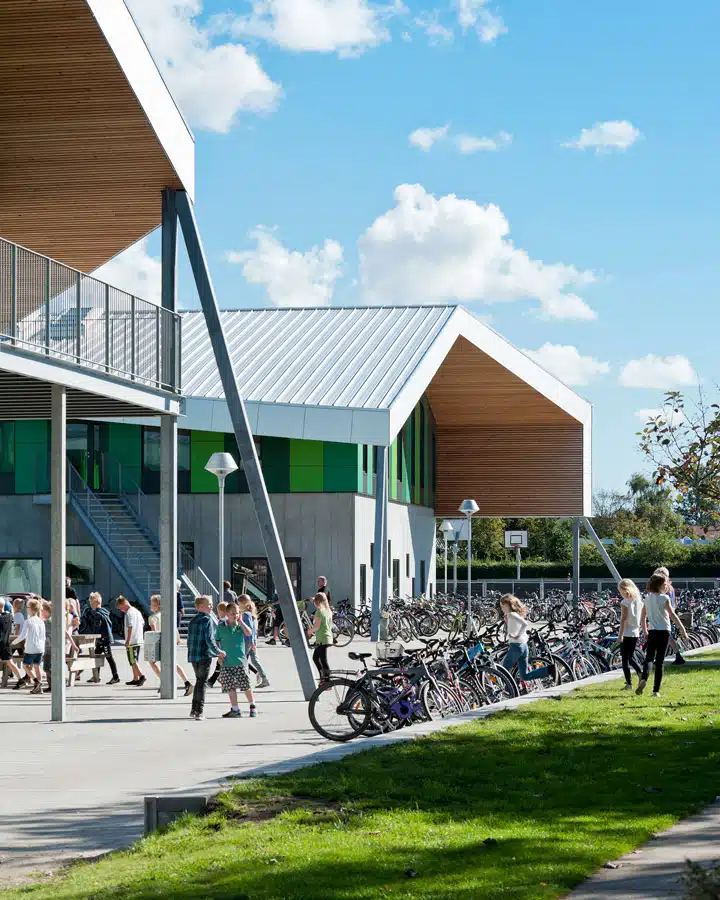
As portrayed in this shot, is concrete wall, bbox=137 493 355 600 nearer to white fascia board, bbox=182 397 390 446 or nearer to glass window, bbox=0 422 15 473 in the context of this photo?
glass window, bbox=0 422 15 473

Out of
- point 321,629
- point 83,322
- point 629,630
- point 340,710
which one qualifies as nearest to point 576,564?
point 321,629

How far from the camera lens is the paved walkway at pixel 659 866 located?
21.0 feet

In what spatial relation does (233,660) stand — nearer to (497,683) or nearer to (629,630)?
(497,683)

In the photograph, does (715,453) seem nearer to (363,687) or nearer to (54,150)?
(363,687)

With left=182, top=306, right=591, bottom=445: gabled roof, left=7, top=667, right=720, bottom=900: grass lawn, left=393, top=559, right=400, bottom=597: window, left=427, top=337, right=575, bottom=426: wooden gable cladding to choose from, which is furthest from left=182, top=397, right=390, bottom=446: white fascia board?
left=7, top=667, right=720, bottom=900: grass lawn

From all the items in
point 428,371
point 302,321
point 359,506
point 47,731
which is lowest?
point 47,731

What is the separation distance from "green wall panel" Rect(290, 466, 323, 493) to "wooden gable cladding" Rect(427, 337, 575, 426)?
6440 mm

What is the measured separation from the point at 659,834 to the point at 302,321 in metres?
38.5

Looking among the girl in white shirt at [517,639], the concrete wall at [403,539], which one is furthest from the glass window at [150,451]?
the girl in white shirt at [517,639]

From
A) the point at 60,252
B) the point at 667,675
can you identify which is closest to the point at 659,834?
the point at 667,675

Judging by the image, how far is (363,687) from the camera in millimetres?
13711

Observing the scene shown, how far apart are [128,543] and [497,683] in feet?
73.3

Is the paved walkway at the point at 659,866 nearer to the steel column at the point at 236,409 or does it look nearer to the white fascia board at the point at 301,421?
the steel column at the point at 236,409

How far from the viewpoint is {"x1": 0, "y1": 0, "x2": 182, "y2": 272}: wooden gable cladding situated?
16234mm
